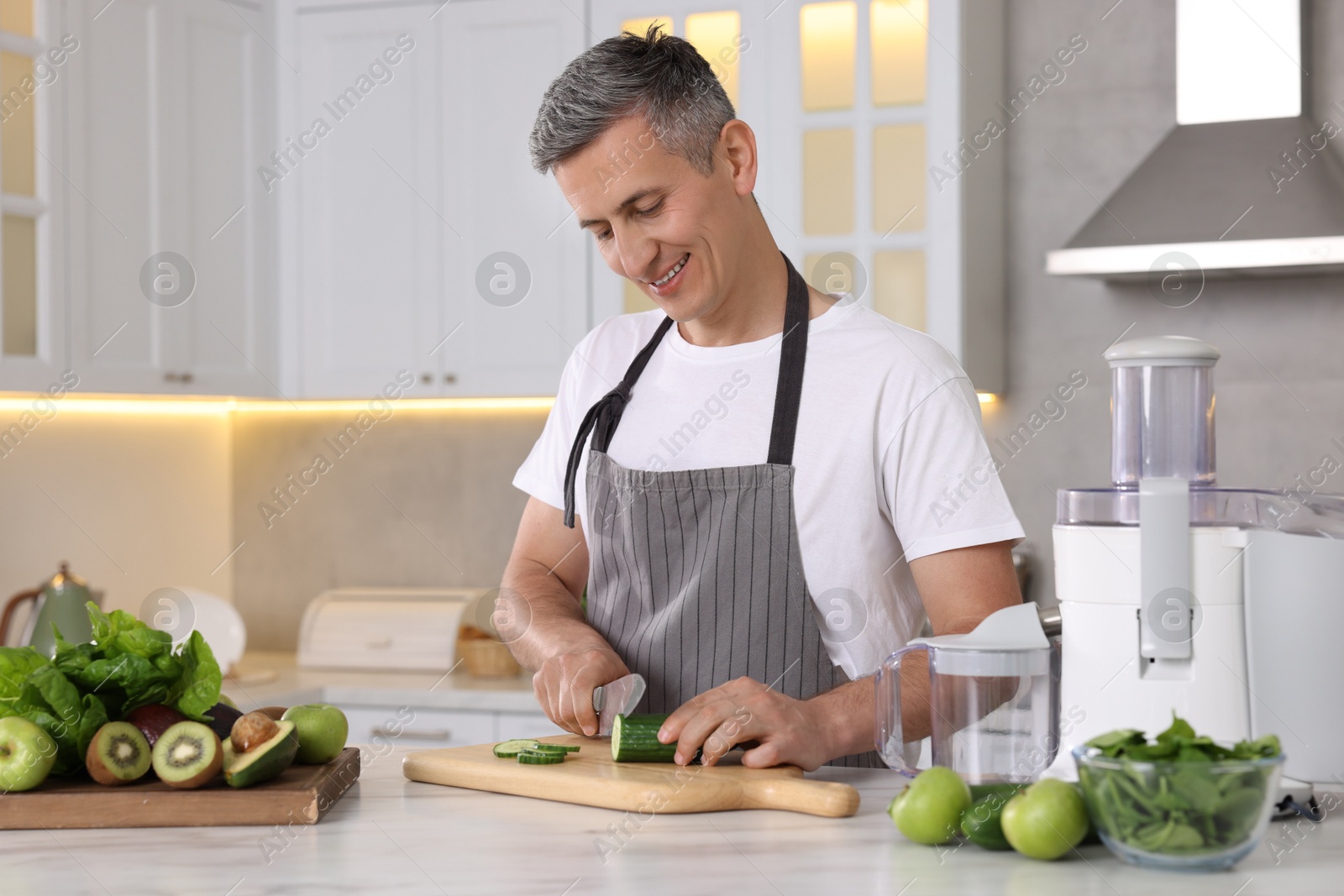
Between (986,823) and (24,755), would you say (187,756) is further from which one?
(986,823)

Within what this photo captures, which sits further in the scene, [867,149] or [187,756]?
[867,149]

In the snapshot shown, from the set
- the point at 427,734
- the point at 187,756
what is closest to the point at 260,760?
the point at 187,756

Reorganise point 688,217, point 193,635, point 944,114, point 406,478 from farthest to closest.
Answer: point 406,478, point 944,114, point 688,217, point 193,635

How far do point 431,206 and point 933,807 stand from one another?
2.40 meters

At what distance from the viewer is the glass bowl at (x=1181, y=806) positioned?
0.94 meters

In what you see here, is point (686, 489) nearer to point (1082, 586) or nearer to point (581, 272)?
point (1082, 586)

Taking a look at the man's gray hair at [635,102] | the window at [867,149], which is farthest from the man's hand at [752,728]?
the window at [867,149]

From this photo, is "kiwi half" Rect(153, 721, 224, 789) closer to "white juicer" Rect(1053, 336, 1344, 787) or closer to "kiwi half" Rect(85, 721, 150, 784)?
"kiwi half" Rect(85, 721, 150, 784)

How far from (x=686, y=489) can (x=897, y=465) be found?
0.24 meters

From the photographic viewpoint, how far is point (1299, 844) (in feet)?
3.46

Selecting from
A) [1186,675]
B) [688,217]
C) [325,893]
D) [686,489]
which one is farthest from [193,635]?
[1186,675]

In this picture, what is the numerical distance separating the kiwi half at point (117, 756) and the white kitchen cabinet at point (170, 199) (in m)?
1.87

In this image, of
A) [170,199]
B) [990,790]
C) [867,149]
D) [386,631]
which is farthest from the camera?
[386,631]

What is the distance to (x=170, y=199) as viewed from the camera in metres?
3.06
